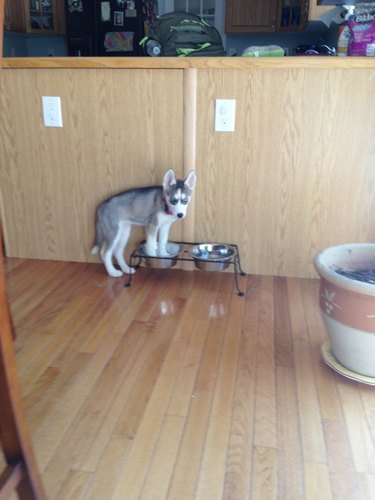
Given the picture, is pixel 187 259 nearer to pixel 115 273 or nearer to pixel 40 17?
pixel 115 273

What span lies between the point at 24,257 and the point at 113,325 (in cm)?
103

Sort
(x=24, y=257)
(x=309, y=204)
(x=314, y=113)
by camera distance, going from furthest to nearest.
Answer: (x=24, y=257), (x=309, y=204), (x=314, y=113)

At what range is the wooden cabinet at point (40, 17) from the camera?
4.66 meters

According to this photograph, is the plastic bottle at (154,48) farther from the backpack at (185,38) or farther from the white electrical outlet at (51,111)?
the white electrical outlet at (51,111)

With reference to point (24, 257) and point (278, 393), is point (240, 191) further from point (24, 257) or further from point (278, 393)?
point (24, 257)

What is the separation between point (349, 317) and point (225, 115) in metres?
1.22

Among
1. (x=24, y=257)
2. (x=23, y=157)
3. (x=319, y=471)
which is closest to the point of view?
(x=319, y=471)

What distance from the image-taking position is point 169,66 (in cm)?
215

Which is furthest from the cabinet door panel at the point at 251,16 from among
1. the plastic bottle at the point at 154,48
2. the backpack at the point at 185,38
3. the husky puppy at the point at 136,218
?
the husky puppy at the point at 136,218

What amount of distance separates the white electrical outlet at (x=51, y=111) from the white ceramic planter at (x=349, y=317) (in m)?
1.58

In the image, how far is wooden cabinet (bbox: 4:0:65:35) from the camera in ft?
15.3

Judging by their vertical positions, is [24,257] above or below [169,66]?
below

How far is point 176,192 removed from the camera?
81.4 inches

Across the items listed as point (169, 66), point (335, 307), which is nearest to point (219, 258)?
point (335, 307)
